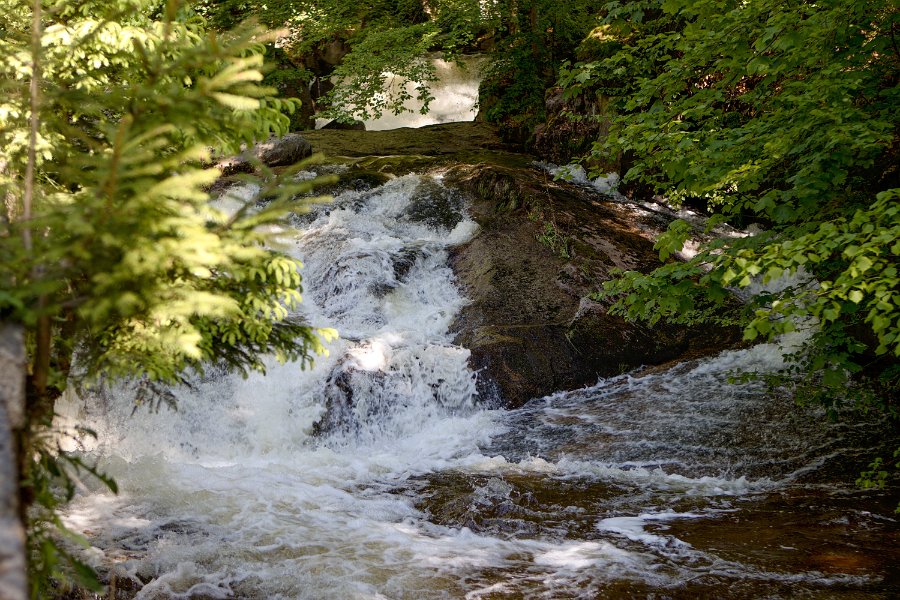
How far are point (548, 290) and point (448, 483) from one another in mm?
4801

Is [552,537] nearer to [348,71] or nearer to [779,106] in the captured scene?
[779,106]

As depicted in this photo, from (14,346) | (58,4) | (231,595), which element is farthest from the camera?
(231,595)

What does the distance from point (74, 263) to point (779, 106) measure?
20.0 feet

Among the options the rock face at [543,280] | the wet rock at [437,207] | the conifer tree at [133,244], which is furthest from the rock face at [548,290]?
the conifer tree at [133,244]

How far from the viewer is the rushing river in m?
4.82

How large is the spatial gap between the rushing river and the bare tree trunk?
248 centimetres

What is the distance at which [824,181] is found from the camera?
5375mm

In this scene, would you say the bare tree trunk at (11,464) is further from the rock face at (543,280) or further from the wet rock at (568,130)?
the wet rock at (568,130)

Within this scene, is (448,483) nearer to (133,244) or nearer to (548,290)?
(548,290)

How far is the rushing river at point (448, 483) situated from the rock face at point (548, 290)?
381 mm

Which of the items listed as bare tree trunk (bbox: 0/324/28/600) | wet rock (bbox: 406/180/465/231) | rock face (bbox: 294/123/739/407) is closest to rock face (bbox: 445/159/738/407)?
rock face (bbox: 294/123/739/407)

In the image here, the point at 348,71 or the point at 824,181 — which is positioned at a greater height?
the point at 348,71

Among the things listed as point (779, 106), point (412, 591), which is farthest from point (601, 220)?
point (412, 591)

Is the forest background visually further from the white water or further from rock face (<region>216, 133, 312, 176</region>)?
the white water
